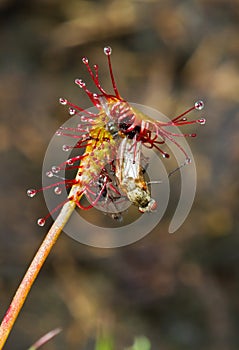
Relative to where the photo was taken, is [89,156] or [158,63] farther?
[158,63]

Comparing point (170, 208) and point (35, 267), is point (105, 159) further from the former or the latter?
point (170, 208)

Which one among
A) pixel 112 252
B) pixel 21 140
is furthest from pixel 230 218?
pixel 21 140

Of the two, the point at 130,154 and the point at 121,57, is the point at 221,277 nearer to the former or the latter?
the point at 121,57

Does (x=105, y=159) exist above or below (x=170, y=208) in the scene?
below

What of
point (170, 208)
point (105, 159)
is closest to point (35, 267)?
point (105, 159)

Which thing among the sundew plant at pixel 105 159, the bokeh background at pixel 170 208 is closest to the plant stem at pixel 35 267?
the sundew plant at pixel 105 159

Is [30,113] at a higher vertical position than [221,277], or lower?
higher

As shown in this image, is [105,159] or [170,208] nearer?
[105,159]

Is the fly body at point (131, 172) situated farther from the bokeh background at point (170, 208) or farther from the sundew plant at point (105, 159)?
the bokeh background at point (170, 208)

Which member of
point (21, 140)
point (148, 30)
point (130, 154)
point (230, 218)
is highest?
point (148, 30)
